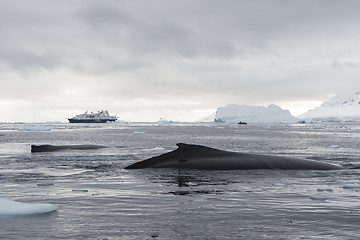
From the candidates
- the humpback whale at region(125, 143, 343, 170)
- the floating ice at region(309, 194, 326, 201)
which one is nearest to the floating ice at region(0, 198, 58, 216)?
the floating ice at region(309, 194, 326, 201)

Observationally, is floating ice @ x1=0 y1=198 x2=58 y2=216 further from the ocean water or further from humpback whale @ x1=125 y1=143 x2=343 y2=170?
humpback whale @ x1=125 y1=143 x2=343 y2=170

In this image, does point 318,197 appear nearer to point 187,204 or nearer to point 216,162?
point 187,204

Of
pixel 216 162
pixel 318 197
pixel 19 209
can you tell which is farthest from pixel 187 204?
pixel 216 162

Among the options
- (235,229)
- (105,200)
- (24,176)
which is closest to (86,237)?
(235,229)

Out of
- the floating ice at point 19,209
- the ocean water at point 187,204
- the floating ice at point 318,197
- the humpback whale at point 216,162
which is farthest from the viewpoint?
the humpback whale at point 216,162

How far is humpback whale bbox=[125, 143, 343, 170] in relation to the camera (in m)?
17.9

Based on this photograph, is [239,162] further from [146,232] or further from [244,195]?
[146,232]

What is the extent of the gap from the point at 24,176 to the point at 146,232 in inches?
403

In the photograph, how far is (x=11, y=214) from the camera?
8930mm

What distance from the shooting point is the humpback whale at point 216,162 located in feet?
58.7

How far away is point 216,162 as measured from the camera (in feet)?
59.7

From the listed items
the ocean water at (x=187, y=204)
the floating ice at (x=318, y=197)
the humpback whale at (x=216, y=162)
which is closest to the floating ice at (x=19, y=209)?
the ocean water at (x=187, y=204)

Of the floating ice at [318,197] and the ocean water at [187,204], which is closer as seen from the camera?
the ocean water at [187,204]

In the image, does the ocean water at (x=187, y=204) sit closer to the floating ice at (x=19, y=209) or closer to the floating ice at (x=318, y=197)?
the floating ice at (x=318, y=197)
